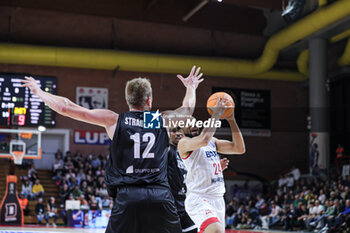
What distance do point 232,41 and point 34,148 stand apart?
14.3 meters

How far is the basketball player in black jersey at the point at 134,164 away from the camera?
3904 millimetres

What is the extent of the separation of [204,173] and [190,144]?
3.03 ft

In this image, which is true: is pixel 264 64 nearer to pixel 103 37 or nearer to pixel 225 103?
pixel 103 37

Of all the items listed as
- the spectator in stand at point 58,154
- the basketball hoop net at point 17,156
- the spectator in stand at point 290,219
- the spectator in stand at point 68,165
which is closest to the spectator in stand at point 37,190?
the spectator in stand at point 68,165

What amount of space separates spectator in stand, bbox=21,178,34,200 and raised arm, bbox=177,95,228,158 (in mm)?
16887

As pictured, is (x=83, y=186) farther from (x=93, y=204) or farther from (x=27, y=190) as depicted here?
(x=27, y=190)

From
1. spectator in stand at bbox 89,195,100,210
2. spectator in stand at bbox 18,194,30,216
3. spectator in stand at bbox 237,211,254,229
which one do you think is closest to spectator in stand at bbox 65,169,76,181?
spectator in stand at bbox 89,195,100,210

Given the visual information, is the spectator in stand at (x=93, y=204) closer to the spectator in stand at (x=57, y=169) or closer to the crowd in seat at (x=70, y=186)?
the crowd in seat at (x=70, y=186)

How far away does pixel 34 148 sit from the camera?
19.2 m

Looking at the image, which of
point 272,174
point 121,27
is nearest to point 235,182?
point 272,174

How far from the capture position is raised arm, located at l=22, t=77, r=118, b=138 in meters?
3.94

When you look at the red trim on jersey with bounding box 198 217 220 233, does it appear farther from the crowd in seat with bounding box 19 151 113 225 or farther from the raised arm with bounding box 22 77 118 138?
the crowd in seat with bounding box 19 151 113 225

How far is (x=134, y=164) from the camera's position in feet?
13.2

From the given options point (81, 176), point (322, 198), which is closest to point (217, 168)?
point (322, 198)
